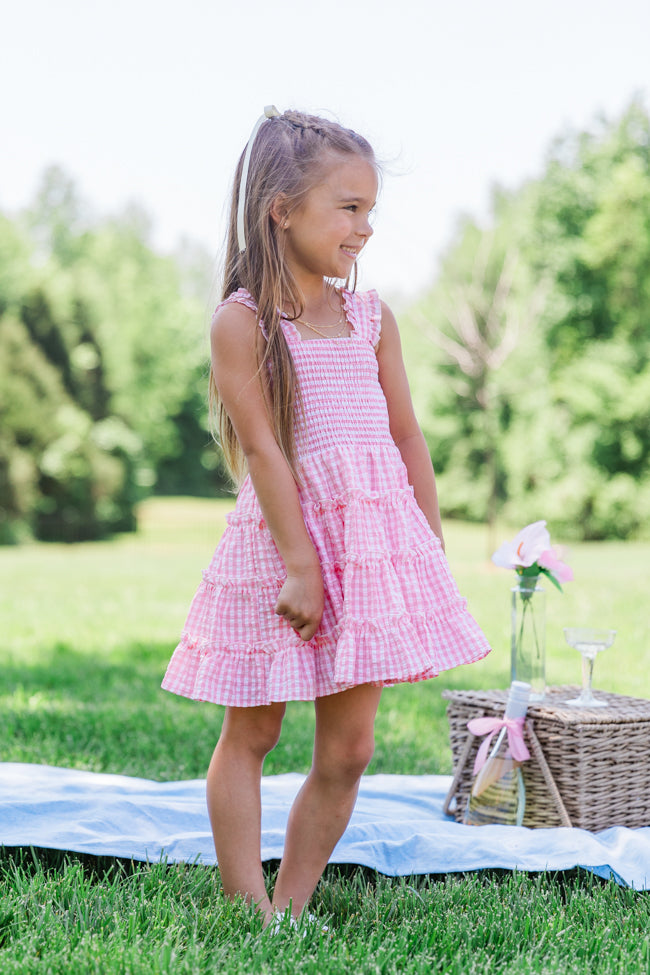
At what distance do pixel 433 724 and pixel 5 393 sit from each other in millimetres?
18240

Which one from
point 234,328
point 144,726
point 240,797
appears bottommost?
point 144,726

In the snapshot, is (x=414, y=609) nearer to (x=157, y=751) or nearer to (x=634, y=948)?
(x=634, y=948)

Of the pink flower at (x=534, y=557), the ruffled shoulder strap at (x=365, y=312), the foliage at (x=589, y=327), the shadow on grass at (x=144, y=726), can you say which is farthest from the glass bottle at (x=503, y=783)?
the foliage at (x=589, y=327)

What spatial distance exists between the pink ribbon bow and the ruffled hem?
2.58 feet

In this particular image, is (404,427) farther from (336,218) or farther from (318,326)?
(336,218)

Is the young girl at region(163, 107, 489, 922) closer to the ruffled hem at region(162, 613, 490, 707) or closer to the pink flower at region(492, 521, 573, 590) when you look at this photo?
the ruffled hem at region(162, 613, 490, 707)

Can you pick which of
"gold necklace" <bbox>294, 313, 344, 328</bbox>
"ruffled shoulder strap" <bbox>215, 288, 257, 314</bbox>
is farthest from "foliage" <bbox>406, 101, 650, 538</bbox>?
"ruffled shoulder strap" <bbox>215, 288, 257, 314</bbox>

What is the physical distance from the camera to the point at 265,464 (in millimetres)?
1897

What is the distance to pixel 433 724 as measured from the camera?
407 cm

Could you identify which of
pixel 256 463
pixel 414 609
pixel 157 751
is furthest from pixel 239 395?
pixel 157 751

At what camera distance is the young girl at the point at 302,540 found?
1.87m

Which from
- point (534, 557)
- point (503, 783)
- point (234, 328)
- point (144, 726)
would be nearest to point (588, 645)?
point (534, 557)

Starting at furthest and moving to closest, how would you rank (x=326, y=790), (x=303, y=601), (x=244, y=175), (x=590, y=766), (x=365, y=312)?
(x=590, y=766) < (x=365, y=312) < (x=244, y=175) < (x=326, y=790) < (x=303, y=601)

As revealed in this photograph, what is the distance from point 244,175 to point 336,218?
24cm
